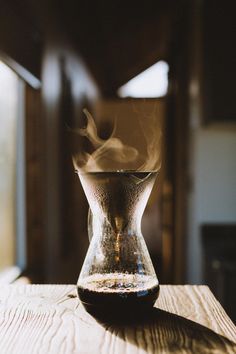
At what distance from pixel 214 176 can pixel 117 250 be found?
287 centimetres

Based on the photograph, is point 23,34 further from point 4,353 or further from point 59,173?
point 4,353

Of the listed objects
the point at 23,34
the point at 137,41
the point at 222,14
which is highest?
the point at 137,41

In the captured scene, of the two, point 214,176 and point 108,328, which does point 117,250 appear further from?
point 214,176

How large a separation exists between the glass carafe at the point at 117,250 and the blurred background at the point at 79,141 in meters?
1.19

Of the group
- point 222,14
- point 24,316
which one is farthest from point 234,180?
point 24,316

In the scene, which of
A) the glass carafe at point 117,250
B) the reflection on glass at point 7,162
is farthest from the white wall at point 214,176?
the glass carafe at point 117,250

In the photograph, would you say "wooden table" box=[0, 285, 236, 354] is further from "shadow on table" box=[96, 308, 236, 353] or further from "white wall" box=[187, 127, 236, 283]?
"white wall" box=[187, 127, 236, 283]

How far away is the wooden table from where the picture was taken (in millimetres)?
762

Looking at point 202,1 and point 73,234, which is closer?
point 202,1

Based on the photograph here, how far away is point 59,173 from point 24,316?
9.97 ft

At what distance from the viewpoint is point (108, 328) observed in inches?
33.4

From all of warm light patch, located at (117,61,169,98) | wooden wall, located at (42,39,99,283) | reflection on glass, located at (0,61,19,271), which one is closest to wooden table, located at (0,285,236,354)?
reflection on glass, located at (0,61,19,271)

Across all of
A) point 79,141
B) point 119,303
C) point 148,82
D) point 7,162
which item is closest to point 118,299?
point 119,303

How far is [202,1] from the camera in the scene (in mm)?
3297
